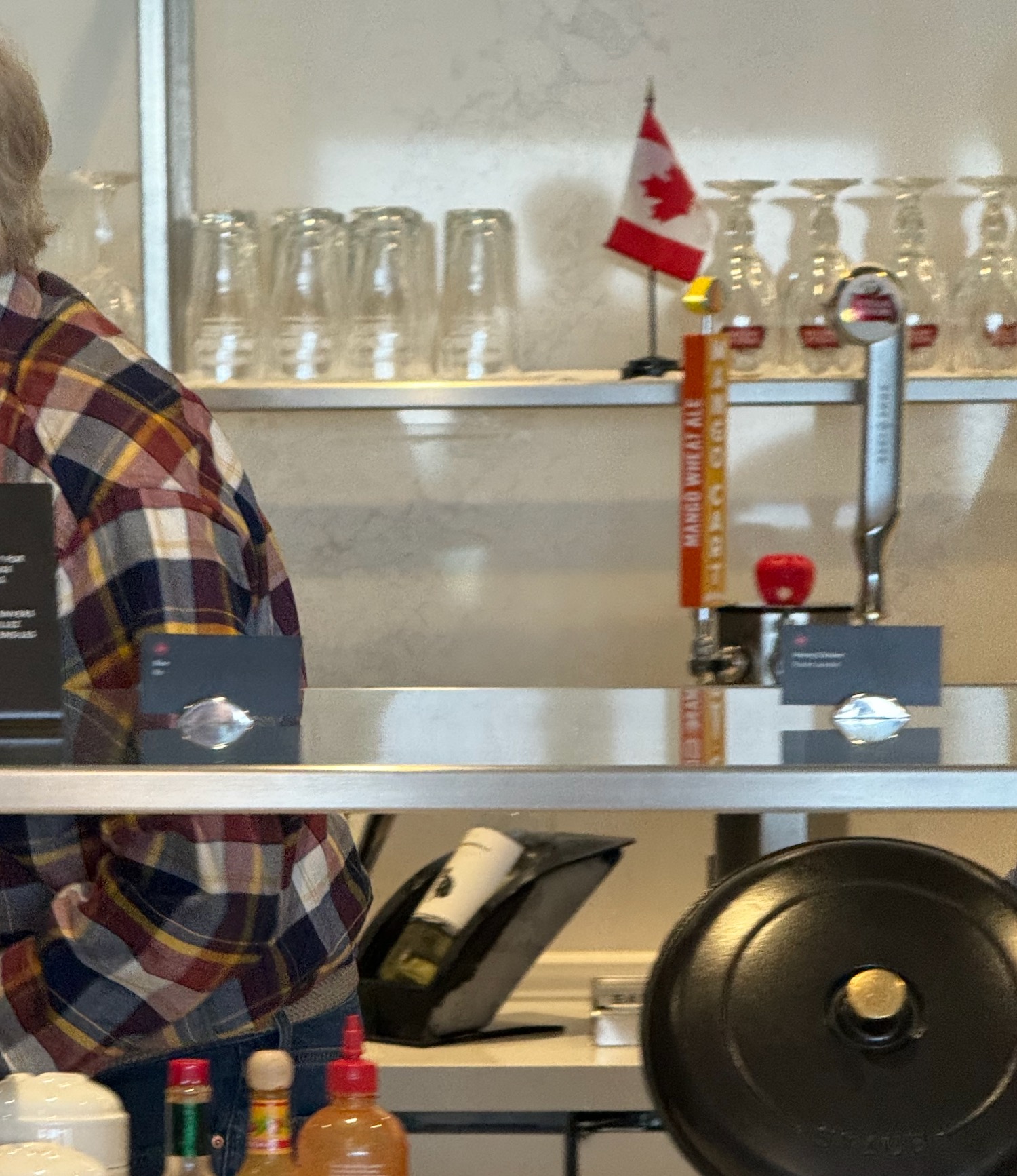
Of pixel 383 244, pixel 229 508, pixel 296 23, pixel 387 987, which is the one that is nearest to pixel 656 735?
pixel 229 508

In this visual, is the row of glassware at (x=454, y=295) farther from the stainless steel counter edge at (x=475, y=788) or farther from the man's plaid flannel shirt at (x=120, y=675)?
the stainless steel counter edge at (x=475, y=788)

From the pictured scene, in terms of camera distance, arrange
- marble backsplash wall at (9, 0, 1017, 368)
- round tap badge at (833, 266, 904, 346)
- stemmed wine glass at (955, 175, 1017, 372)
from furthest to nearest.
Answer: marble backsplash wall at (9, 0, 1017, 368) → stemmed wine glass at (955, 175, 1017, 372) → round tap badge at (833, 266, 904, 346)

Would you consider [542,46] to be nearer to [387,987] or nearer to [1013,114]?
[1013,114]

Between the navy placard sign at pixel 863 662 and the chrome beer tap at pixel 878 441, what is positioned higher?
the chrome beer tap at pixel 878 441

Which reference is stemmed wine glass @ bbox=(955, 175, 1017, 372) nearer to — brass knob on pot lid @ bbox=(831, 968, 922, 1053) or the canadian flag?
the canadian flag

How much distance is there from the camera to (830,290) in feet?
6.88

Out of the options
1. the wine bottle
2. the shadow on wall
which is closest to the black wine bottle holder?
the wine bottle

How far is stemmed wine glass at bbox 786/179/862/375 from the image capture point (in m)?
2.11

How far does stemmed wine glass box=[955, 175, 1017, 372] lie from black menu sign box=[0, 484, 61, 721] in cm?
158

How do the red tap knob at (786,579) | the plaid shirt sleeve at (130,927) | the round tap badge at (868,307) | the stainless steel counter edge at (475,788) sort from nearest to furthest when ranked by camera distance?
the stainless steel counter edge at (475,788)
the plaid shirt sleeve at (130,927)
the round tap badge at (868,307)
the red tap knob at (786,579)

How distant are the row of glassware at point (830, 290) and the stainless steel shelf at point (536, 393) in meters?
0.05

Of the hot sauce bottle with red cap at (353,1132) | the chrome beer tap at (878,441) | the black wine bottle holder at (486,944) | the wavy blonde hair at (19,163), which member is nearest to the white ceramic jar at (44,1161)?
the hot sauce bottle with red cap at (353,1132)

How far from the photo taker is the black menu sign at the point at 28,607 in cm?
73

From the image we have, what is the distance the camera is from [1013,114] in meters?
2.38
